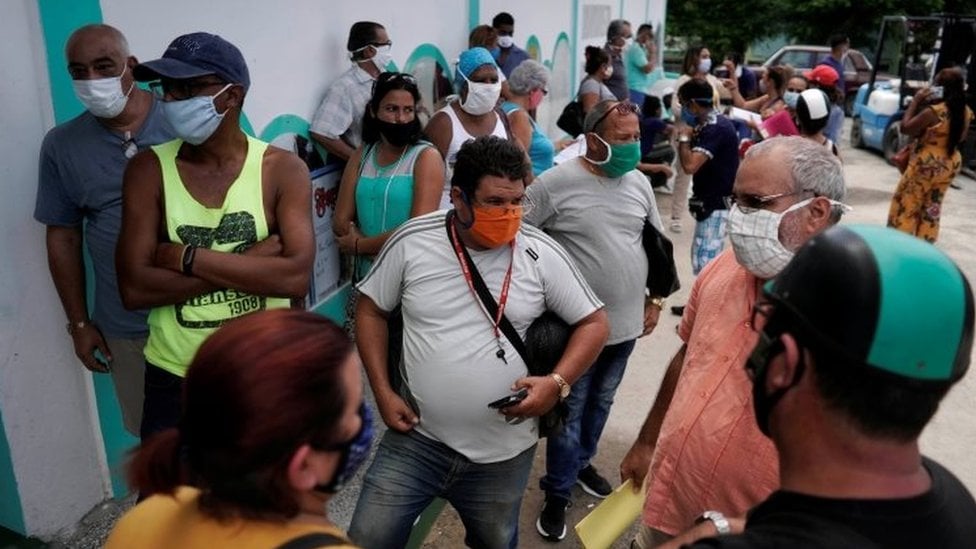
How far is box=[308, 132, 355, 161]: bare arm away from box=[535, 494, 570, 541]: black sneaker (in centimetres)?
232

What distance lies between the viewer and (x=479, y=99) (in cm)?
455

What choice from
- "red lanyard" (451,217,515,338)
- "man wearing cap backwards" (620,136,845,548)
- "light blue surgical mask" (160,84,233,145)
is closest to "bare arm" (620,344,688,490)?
"man wearing cap backwards" (620,136,845,548)

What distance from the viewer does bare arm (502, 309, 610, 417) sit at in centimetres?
235

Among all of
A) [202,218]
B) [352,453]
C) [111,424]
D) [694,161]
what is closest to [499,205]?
[202,218]

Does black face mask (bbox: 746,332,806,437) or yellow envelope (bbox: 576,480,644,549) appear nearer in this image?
black face mask (bbox: 746,332,806,437)

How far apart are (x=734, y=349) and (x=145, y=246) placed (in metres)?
1.69

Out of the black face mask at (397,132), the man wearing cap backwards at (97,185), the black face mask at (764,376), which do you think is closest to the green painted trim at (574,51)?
the black face mask at (397,132)

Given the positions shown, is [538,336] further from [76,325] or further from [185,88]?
[76,325]

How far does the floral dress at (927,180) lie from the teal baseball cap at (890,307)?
7.01 metres

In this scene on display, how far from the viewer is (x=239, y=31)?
151 inches

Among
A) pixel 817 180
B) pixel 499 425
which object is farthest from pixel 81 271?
pixel 817 180

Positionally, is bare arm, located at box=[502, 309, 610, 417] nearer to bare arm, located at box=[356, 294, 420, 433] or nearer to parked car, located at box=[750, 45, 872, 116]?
bare arm, located at box=[356, 294, 420, 433]

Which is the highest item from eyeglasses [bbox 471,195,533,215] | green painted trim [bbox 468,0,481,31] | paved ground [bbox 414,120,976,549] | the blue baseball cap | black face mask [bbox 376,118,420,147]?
green painted trim [bbox 468,0,481,31]

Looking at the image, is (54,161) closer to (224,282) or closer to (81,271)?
(81,271)
